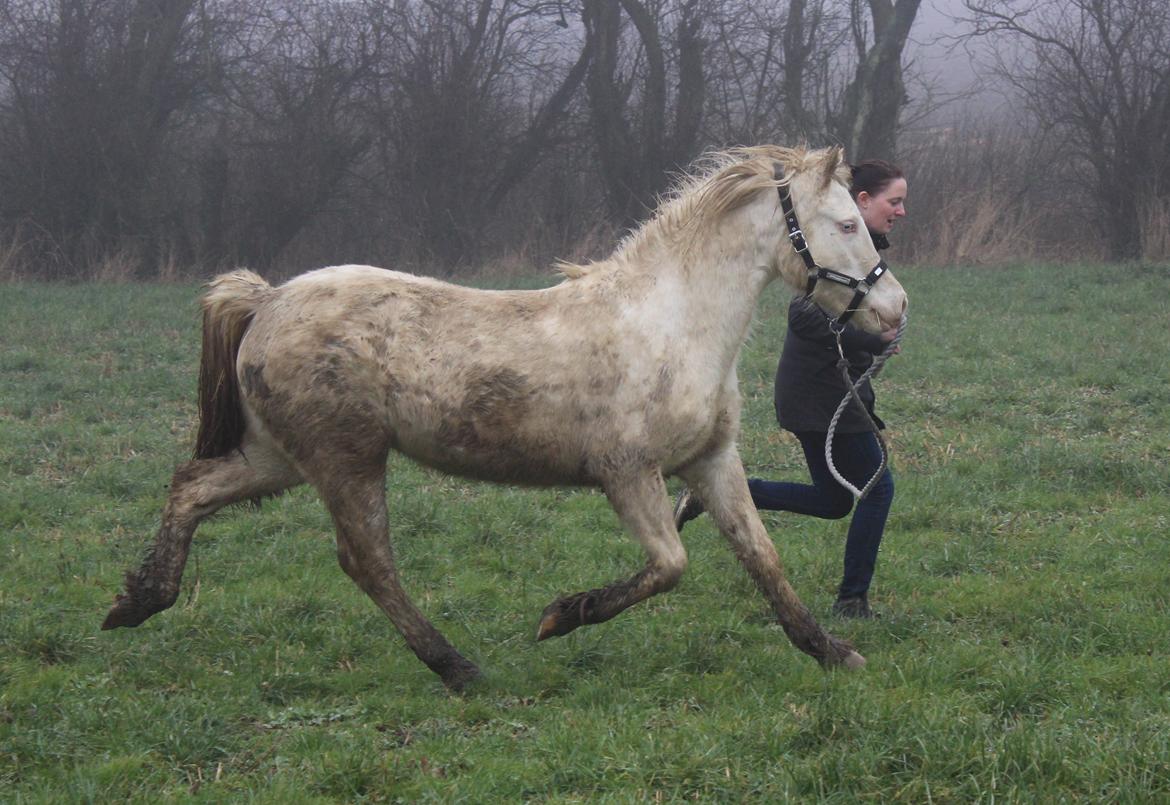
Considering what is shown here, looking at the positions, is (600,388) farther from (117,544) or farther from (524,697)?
(117,544)

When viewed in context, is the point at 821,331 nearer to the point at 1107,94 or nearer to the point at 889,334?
the point at 889,334

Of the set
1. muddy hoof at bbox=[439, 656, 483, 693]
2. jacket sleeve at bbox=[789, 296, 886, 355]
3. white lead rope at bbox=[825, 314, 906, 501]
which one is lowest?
muddy hoof at bbox=[439, 656, 483, 693]

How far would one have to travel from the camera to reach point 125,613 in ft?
16.3

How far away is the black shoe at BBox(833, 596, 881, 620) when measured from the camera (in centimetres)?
546

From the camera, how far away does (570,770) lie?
3855 millimetres

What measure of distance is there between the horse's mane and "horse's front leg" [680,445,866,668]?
0.90 m

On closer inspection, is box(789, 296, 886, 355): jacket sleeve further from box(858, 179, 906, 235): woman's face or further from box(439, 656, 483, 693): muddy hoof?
box(439, 656, 483, 693): muddy hoof

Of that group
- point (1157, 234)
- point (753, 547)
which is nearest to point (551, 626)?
point (753, 547)

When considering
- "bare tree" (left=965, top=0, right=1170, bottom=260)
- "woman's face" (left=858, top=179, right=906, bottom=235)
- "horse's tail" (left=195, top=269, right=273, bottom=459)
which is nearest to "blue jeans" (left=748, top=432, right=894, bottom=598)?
"woman's face" (left=858, top=179, right=906, bottom=235)

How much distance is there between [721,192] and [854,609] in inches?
75.0

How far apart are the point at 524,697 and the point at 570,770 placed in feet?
2.72

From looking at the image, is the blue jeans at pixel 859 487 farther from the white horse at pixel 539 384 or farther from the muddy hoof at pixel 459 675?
the muddy hoof at pixel 459 675

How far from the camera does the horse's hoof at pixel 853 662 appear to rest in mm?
4770

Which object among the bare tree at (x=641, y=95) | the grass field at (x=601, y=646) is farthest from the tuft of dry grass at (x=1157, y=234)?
the grass field at (x=601, y=646)
